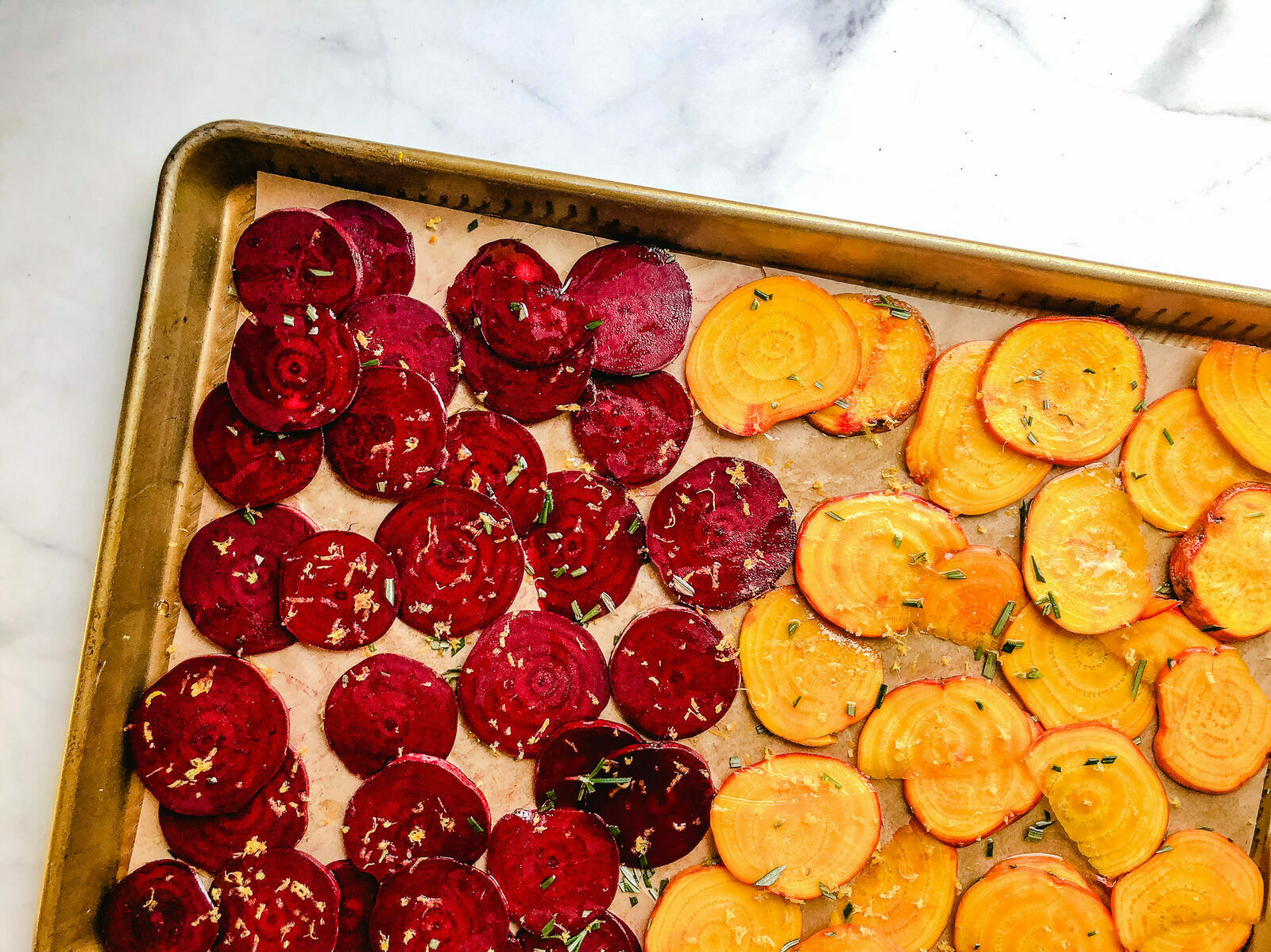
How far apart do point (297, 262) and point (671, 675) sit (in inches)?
41.9

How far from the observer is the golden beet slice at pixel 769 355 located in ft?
5.12

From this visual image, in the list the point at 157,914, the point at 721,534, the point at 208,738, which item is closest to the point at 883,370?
the point at 721,534

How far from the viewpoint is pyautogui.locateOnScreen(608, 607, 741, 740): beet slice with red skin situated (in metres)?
1.55

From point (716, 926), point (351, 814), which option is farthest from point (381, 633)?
point (716, 926)

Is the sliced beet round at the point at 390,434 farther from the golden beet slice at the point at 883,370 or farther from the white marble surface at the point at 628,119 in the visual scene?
the golden beet slice at the point at 883,370

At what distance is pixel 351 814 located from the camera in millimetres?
1532

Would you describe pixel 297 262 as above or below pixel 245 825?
above

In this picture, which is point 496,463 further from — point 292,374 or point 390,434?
point 292,374

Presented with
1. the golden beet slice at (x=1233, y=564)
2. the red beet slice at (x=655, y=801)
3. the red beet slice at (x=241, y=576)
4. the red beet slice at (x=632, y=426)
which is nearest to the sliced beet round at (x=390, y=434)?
the red beet slice at (x=241, y=576)

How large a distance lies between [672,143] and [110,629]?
1.44 m

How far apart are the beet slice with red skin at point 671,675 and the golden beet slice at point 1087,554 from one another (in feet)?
2.04

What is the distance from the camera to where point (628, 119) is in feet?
5.54

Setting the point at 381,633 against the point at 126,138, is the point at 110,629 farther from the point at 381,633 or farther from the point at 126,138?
the point at 126,138

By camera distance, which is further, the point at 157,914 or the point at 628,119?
the point at 628,119
